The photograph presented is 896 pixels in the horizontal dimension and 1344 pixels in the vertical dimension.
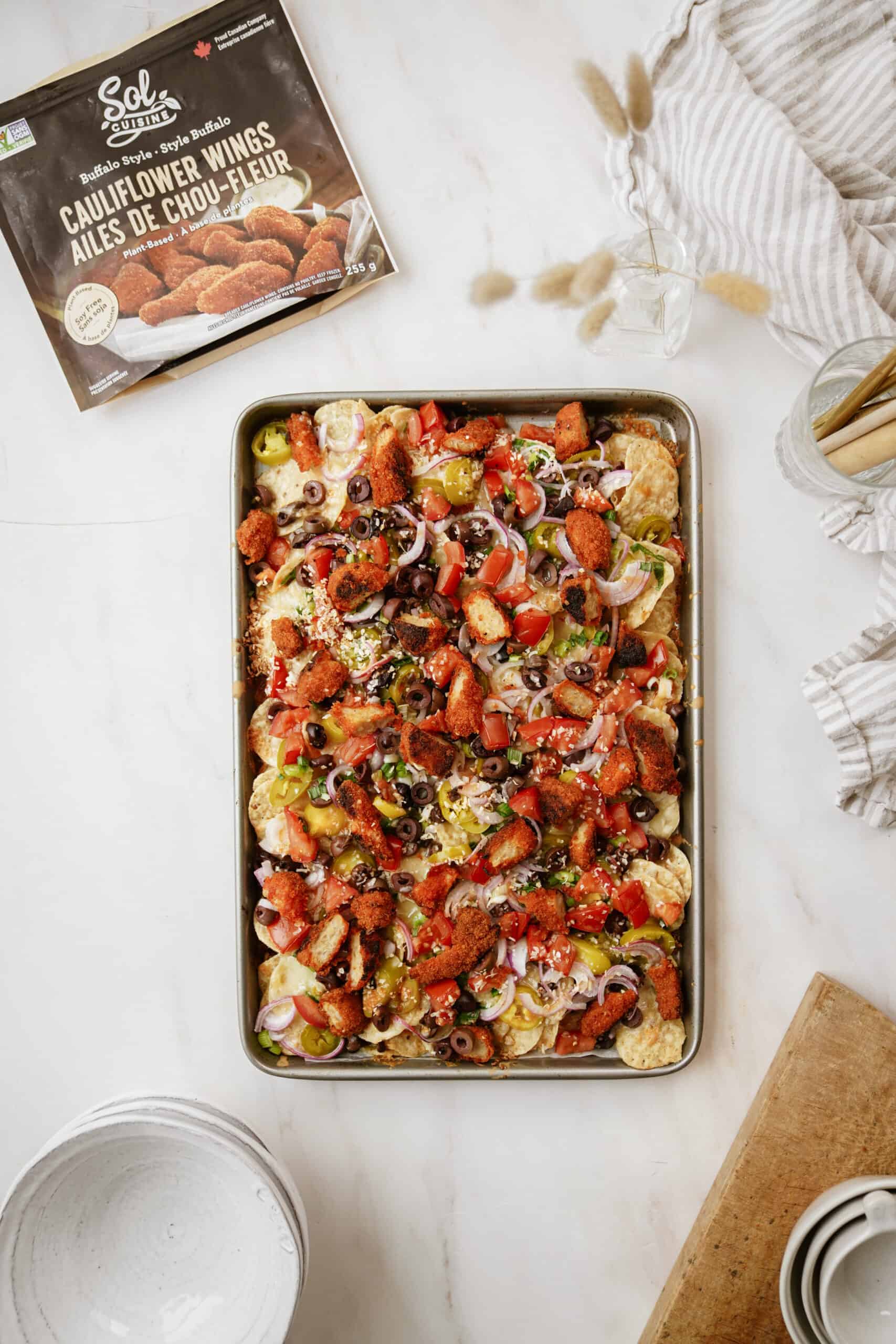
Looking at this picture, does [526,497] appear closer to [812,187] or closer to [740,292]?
[740,292]

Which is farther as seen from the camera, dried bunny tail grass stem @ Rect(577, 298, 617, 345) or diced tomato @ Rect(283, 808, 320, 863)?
dried bunny tail grass stem @ Rect(577, 298, 617, 345)

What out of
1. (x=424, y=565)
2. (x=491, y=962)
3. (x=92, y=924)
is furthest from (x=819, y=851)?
(x=92, y=924)

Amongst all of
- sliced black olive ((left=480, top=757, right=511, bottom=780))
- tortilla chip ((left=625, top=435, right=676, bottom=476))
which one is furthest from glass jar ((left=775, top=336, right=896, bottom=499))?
sliced black olive ((left=480, top=757, right=511, bottom=780))

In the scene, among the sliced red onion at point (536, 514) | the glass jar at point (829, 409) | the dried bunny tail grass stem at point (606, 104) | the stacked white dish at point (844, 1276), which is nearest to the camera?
the stacked white dish at point (844, 1276)

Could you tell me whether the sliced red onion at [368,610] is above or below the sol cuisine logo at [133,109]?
below

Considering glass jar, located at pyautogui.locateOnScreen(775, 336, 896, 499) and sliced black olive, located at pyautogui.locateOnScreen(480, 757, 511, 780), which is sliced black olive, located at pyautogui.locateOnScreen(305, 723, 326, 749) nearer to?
sliced black olive, located at pyautogui.locateOnScreen(480, 757, 511, 780)

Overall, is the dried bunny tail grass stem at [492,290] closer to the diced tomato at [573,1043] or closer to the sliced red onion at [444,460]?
the sliced red onion at [444,460]

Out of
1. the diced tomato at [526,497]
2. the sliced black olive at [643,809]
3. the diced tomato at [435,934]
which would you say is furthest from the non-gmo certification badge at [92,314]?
the sliced black olive at [643,809]
